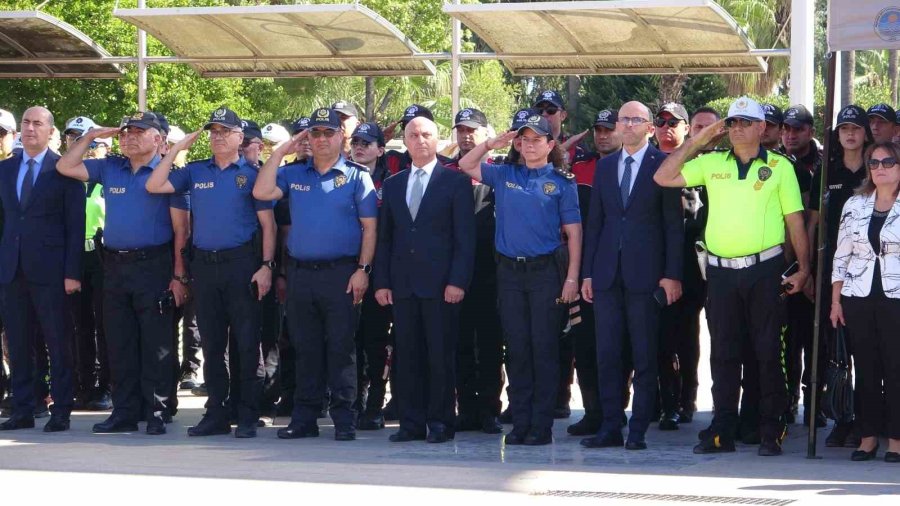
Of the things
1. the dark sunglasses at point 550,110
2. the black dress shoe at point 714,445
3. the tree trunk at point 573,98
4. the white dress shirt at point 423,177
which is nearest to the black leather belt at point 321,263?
the white dress shirt at point 423,177

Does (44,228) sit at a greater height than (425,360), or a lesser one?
greater

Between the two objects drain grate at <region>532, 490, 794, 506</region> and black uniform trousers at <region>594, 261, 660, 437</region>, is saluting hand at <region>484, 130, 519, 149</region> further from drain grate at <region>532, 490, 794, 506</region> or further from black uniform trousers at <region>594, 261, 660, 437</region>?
drain grate at <region>532, 490, 794, 506</region>

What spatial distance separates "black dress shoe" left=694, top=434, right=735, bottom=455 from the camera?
340 inches

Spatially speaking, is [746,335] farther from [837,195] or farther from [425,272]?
[425,272]

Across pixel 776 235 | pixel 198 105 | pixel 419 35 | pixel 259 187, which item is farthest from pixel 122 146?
pixel 419 35

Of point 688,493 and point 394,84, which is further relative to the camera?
point 394,84

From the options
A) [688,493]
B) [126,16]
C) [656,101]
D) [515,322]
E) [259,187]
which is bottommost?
[688,493]

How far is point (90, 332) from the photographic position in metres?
11.1

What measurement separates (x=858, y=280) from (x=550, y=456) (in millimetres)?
2089

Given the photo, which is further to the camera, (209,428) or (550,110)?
(550,110)

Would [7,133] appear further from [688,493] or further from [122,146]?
[688,493]

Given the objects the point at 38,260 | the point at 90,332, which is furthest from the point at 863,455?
the point at 90,332

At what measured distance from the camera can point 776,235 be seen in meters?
8.50

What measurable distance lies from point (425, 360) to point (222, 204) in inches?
66.5
